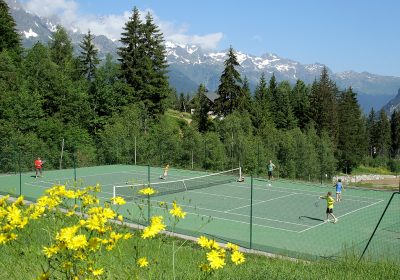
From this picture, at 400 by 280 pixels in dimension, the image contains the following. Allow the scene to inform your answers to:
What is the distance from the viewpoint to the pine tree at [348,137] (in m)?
77.8

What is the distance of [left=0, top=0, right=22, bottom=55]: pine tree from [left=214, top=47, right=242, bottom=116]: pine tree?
26428 mm

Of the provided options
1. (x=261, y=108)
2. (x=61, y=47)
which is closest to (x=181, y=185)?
(x=261, y=108)

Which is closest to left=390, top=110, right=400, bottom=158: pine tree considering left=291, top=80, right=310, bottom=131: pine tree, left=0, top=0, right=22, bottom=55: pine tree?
left=291, top=80, right=310, bottom=131: pine tree

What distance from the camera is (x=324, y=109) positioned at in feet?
244

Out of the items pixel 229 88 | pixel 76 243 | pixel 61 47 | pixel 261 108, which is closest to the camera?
pixel 76 243

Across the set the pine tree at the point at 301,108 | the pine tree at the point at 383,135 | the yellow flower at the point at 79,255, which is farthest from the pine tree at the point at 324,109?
the yellow flower at the point at 79,255

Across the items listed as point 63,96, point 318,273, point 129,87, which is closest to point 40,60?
point 63,96

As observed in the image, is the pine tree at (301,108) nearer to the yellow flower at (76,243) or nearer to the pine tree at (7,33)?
the pine tree at (7,33)

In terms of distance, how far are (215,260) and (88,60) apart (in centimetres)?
6567

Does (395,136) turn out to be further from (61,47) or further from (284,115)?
(61,47)

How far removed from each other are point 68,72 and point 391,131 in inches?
3533

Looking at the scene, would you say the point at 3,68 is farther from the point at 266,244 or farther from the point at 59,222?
the point at 59,222

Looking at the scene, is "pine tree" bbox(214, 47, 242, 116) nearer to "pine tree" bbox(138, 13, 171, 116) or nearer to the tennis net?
A: "pine tree" bbox(138, 13, 171, 116)

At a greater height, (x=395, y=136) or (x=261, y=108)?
(x=261, y=108)
